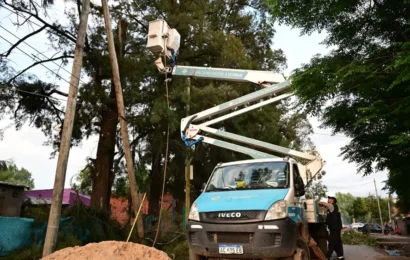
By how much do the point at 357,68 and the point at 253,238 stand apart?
10.4 ft

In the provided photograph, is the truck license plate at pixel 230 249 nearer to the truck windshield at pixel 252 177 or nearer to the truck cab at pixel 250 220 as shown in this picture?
the truck cab at pixel 250 220

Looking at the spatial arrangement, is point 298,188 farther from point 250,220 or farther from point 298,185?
point 250,220

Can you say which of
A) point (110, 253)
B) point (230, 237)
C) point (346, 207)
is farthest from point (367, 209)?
point (110, 253)

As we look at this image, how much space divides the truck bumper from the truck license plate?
0.18 feet

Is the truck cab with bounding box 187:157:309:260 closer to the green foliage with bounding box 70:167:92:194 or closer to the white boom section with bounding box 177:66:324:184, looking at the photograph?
the white boom section with bounding box 177:66:324:184

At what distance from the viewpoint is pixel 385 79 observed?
568 cm

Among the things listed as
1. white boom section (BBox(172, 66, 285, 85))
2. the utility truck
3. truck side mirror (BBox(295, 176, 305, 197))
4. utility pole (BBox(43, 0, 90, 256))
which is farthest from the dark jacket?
utility pole (BBox(43, 0, 90, 256))

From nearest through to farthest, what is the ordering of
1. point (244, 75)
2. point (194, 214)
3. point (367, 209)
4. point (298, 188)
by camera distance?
point (194, 214), point (298, 188), point (244, 75), point (367, 209)

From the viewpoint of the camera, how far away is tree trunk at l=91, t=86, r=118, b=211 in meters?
13.6

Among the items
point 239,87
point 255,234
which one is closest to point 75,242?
point 255,234

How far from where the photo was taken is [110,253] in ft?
17.4

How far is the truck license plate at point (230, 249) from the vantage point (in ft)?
18.7

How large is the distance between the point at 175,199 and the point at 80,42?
511 inches

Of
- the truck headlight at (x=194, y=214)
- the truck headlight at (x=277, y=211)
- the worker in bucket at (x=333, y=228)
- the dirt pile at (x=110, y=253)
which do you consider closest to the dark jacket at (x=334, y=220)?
the worker in bucket at (x=333, y=228)
